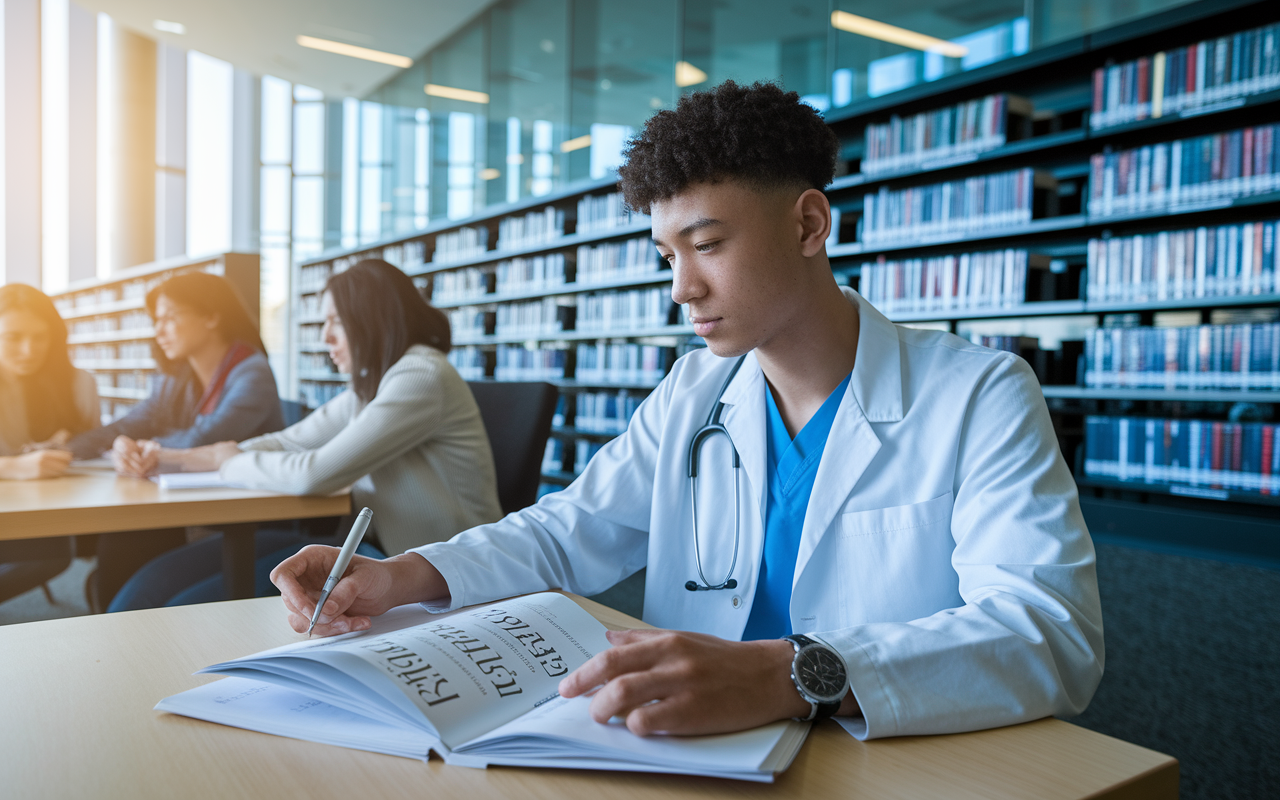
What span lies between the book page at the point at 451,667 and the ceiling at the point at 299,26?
7263 mm

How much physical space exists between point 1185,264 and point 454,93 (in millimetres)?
6619

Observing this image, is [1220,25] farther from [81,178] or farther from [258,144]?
[81,178]

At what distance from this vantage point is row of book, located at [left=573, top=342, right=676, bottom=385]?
4.71 metres

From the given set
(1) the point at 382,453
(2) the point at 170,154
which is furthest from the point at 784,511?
(2) the point at 170,154

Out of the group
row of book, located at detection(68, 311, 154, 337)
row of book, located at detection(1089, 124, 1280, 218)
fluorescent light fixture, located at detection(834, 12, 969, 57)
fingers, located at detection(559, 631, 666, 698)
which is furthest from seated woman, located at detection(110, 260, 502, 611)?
row of book, located at detection(68, 311, 154, 337)

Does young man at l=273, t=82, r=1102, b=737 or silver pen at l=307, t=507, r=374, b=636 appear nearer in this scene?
young man at l=273, t=82, r=1102, b=737

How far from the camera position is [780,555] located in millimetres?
1089

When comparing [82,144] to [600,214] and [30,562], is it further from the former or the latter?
[30,562]

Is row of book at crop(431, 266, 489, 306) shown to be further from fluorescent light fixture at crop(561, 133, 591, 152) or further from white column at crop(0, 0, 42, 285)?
white column at crop(0, 0, 42, 285)

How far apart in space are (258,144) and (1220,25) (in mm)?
10148

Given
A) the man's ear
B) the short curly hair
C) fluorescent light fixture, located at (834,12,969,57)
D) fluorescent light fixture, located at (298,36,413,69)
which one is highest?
fluorescent light fixture, located at (298,36,413,69)

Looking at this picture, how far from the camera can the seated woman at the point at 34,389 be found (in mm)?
2623

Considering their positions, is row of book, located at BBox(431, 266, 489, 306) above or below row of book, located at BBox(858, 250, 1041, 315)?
above

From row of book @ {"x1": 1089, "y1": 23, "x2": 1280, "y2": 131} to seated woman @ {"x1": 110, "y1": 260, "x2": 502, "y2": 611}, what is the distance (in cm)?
243
